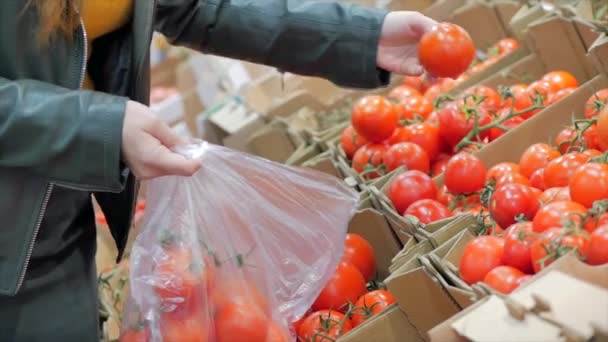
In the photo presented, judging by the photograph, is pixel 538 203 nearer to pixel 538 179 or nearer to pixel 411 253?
pixel 538 179

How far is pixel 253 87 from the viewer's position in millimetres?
3461

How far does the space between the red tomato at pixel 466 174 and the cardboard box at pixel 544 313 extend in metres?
0.67

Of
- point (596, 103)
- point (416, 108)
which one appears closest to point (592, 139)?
point (596, 103)

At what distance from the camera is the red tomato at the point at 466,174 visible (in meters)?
2.01

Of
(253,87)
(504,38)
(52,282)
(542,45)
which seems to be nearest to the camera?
(52,282)

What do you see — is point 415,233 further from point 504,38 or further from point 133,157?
point 504,38

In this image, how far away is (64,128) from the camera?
1.44 metres

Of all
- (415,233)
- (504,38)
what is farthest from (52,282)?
(504,38)

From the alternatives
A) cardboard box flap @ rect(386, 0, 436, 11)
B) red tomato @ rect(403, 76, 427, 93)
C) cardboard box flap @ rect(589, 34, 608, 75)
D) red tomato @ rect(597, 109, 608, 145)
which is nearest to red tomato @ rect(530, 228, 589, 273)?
red tomato @ rect(597, 109, 608, 145)

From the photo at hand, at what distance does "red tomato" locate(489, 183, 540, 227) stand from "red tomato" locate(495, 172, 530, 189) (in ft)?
0.43

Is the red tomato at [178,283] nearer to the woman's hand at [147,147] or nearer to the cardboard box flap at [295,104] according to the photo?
the woman's hand at [147,147]

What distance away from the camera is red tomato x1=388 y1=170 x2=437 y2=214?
80.3 inches

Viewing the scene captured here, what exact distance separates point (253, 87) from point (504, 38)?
3.37 ft

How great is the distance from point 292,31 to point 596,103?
0.68 meters
